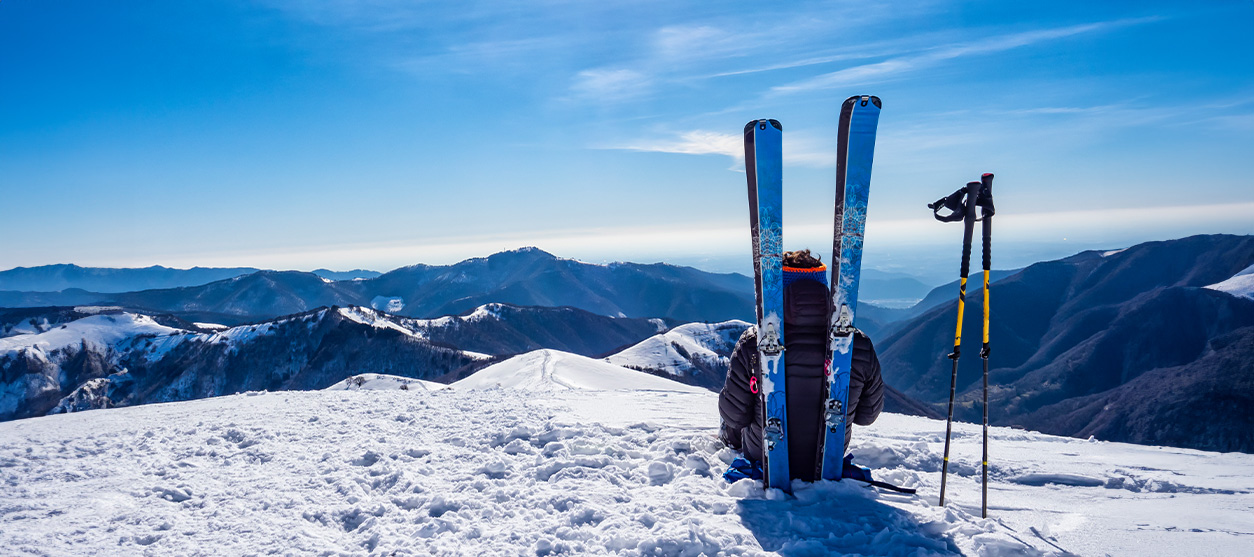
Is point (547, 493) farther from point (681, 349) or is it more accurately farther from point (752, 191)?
point (681, 349)

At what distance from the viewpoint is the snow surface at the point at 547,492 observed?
5.68 metres

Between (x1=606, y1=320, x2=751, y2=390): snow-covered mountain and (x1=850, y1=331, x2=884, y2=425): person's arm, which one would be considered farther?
(x1=606, y1=320, x2=751, y2=390): snow-covered mountain

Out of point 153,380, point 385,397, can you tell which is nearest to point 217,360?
point 153,380

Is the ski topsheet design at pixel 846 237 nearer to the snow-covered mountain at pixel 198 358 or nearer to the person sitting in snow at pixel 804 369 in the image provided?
the person sitting in snow at pixel 804 369

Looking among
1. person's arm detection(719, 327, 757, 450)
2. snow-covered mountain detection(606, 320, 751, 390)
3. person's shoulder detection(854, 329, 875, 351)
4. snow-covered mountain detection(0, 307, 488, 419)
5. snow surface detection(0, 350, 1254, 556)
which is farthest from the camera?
snow-covered mountain detection(0, 307, 488, 419)

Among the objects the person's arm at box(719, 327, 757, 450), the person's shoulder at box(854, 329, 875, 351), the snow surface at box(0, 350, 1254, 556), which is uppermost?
the person's shoulder at box(854, 329, 875, 351)

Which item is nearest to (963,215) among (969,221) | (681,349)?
(969,221)

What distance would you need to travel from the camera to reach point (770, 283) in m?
6.62

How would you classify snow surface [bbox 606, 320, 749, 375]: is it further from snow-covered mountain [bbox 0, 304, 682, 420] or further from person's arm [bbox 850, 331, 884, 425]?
person's arm [bbox 850, 331, 884, 425]

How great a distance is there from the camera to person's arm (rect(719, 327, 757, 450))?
7016 mm

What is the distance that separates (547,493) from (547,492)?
4cm

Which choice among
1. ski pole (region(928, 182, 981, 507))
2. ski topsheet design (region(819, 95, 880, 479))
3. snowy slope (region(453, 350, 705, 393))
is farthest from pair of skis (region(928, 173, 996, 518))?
snowy slope (region(453, 350, 705, 393))

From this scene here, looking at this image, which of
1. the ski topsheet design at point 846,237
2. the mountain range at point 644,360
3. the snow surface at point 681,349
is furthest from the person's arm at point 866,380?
the snow surface at point 681,349

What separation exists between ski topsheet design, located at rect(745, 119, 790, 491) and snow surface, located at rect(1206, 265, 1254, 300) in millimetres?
250651
